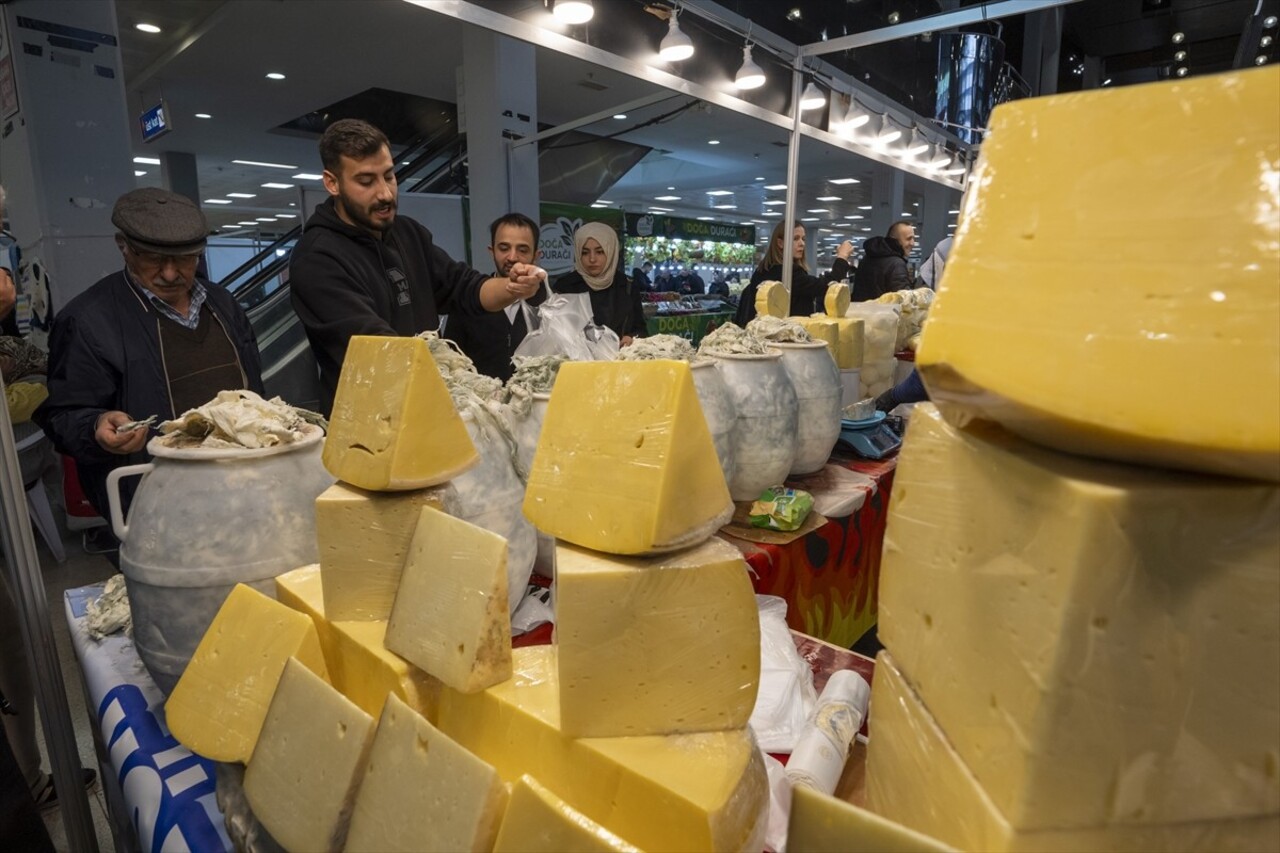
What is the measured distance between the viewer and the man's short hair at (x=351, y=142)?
1.88 m

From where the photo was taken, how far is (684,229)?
9359 millimetres

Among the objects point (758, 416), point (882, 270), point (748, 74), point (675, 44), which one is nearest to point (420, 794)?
point (758, 416)

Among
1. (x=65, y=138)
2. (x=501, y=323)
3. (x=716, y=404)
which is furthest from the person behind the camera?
(x=65, y=138)

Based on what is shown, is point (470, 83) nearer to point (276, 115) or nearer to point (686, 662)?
point (276, 115)

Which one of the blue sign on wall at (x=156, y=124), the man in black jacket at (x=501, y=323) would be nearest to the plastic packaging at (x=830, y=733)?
the man in black jacket at (x=501, y=323)

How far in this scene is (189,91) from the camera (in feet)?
24.1

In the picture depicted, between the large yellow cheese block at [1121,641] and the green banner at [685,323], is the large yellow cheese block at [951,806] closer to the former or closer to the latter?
the large yellow cheese block at [1121,641]

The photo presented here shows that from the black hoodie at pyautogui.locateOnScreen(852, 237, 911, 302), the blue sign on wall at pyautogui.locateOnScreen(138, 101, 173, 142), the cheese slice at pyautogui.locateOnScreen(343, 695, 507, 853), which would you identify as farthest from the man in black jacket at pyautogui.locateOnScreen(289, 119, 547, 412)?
the black hoodie at pyautogui.locateOnScreen(852, 237, 911, 302)

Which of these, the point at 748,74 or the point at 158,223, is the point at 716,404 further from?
the point at 748,74

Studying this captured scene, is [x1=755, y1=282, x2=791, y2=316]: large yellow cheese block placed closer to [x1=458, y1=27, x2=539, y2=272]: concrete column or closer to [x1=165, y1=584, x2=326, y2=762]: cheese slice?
[x1=165, y1=584, x2=326, y2=762]: cheese slice

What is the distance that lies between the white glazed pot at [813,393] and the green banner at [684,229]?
270 inches

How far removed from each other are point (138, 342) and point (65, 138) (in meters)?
2.76

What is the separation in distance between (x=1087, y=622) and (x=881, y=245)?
484cm

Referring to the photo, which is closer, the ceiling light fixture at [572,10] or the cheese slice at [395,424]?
the cheese slice at [395,424]
